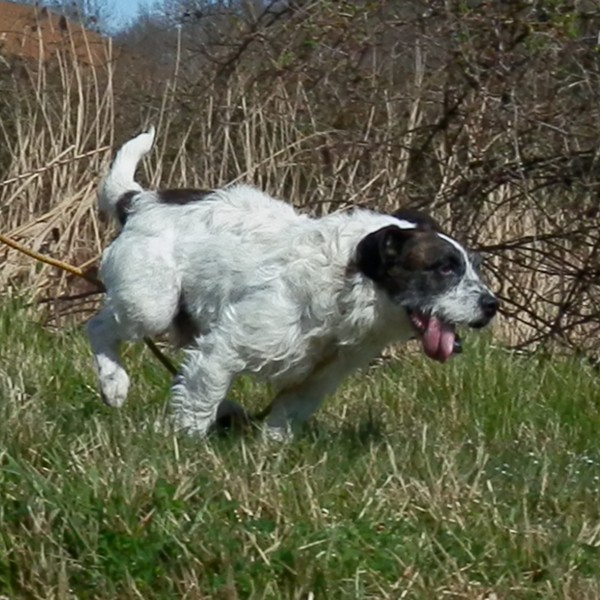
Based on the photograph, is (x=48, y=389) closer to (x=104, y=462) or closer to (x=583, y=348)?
(x=104, y=462)

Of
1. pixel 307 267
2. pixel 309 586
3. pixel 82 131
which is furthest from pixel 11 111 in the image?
pixel 309 586

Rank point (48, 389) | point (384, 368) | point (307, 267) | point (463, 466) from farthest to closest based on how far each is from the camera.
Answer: point (384, 368) < point (48, 389) < point (307, 267) < point (463, 466)

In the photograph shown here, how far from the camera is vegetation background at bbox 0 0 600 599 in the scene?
464cm

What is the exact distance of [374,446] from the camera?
19.7ft

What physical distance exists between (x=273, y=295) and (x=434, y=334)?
2.29 feet

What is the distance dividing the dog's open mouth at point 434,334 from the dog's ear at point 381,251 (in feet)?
0.70

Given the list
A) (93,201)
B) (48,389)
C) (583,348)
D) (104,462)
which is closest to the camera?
(104,462)

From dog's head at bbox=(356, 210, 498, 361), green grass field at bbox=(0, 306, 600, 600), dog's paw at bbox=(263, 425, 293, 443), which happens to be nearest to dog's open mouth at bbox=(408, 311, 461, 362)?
dog's head at bbox=(356, 210, 498, 361)

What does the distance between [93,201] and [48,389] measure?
3.66 m

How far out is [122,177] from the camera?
7.25 meters

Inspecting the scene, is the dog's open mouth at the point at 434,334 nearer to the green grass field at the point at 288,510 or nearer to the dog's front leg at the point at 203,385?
the green grass field at the point at 288,510

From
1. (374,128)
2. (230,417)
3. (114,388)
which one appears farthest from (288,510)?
(374,128)

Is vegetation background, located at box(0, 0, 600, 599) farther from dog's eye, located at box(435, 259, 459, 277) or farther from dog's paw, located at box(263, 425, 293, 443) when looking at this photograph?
dog's eye, located at box(435, 259, 459, 277)

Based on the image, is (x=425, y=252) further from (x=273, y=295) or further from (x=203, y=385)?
(x=203, y=385)
